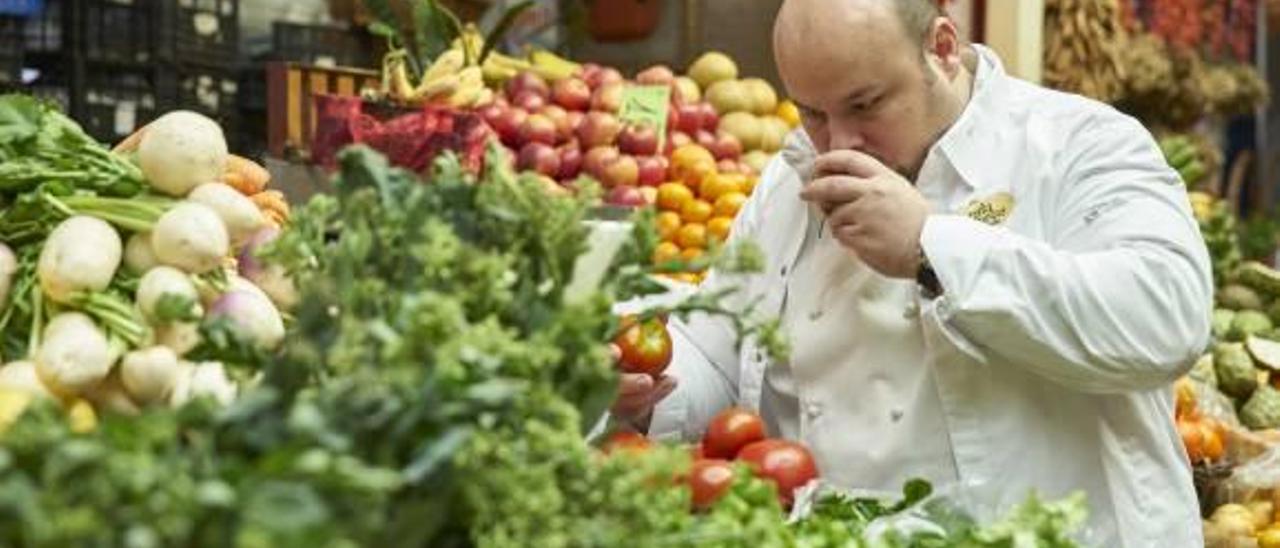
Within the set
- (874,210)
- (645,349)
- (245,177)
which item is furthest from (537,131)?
(874,210)

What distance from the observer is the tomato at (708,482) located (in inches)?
78.4

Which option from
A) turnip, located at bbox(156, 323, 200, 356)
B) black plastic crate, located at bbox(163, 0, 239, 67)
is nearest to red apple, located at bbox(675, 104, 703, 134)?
black plastic crate, located at bbox(163, 0, 239, 67)

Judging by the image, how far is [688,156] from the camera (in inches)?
176

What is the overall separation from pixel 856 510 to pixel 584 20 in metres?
3.64

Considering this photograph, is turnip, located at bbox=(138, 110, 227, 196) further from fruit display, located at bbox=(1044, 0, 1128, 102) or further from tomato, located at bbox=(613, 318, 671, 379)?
fruit display, located at bbox=(1044, 0, 1128, 102)

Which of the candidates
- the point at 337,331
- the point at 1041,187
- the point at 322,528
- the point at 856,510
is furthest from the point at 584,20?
the point at 322,528

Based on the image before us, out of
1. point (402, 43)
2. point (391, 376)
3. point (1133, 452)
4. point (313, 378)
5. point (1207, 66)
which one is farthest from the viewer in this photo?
point (1207, 66)

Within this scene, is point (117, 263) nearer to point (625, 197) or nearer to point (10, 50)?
point (625, 197)

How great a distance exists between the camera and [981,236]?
2.29 metres

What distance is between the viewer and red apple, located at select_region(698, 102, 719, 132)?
4738 millimetres

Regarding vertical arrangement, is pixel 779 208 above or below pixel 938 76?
below

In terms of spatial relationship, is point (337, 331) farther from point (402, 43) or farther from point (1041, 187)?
point (402, 43)

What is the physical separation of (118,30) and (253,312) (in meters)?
2.97

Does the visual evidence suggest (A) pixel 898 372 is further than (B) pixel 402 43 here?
No
